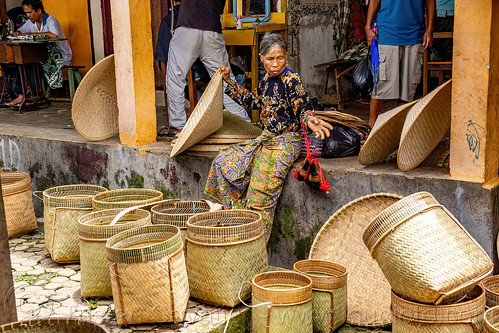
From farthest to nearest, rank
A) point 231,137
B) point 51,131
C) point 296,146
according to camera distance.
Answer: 1. point 51,131
2. point 231,137
3. point 296,146

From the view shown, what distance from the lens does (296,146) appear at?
488 cm

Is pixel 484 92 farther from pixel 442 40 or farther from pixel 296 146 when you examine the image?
pixel 442 40

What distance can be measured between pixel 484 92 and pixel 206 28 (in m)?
3.12

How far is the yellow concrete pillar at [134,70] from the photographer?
5660mm

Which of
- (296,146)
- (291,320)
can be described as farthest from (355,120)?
(291,320)

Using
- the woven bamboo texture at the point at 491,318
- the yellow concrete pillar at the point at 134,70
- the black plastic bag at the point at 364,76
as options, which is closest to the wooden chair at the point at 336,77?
the black plastic bag at the point at 364,76

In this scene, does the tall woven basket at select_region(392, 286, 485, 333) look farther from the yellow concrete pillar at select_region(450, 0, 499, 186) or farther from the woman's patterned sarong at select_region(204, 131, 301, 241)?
the woman's patterned sarong at select_region(204, 131, 301, 241)

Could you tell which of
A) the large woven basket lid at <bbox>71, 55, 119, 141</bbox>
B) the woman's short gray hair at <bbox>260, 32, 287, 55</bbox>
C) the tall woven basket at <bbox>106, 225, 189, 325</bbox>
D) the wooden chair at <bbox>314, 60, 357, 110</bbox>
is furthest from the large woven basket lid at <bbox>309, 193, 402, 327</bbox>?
the wooden chair at <bbox>314, 60, 357, 110</bbox>

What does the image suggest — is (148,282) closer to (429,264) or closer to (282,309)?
(282,309)

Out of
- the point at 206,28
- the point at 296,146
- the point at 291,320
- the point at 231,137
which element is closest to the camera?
the point at 291,320

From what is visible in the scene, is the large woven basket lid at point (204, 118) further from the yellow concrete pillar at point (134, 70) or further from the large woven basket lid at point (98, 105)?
the large woven basket lid at point (98, 105)

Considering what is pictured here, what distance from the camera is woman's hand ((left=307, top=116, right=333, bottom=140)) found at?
4637 millimetres

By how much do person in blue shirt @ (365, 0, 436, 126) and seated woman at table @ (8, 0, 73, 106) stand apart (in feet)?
18.2

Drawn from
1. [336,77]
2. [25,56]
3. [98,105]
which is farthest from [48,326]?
[25,56]
